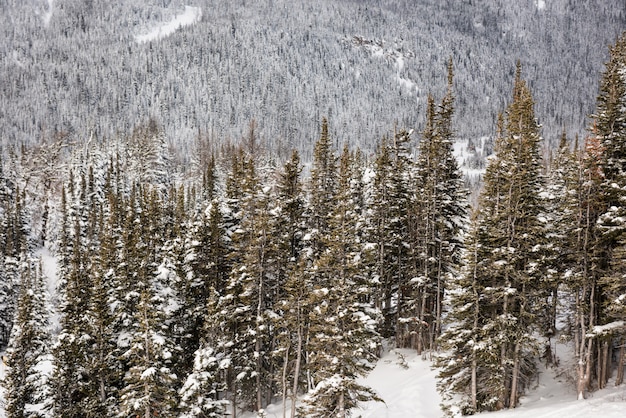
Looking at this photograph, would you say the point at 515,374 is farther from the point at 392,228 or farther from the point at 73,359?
the point at 73,359

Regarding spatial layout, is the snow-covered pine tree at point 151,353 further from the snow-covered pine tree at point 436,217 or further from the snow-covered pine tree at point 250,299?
the snow-covered pine tree at point 436,217

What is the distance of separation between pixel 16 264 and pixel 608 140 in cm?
7040

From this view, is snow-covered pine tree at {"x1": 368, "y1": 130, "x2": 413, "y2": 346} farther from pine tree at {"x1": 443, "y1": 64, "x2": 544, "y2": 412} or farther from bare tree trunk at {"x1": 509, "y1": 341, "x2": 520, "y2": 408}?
bare tree trunk at {"x1": 509, "y1": 341, "x2": 520, "y2": 408}

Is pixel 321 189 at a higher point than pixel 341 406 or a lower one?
higher

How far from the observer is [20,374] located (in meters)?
33.1

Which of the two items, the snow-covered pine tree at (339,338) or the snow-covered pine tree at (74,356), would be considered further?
the snow-covered pine tree at (74,356)

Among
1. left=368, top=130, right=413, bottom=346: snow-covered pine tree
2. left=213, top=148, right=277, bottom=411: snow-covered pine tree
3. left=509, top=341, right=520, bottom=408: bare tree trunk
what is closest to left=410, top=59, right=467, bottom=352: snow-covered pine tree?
left=368, top=130, right=413, bottom=346: snow-covered pine tree

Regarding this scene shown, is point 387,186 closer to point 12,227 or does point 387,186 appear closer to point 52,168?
point 12,227

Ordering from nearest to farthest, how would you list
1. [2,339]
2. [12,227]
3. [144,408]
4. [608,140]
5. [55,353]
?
1. [608,140]
2. [144,408]
3. [55,353]
4. [2,339]
5. [12,227]

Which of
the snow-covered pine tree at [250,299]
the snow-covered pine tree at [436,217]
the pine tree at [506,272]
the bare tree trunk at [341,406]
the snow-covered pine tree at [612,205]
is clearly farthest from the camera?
the snow-covered pine tree at [436,217]

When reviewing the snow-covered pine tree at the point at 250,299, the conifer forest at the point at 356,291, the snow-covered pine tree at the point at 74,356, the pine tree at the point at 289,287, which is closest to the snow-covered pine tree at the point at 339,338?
the conifer forest at the point at 356,291

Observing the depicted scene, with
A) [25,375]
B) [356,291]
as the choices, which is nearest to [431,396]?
[356,291]

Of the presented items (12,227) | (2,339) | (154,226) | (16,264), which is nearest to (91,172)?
(12,227)

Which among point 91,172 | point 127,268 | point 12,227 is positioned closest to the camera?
point 127,268
